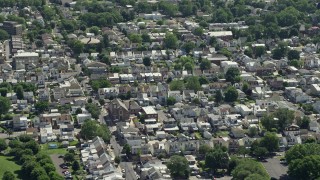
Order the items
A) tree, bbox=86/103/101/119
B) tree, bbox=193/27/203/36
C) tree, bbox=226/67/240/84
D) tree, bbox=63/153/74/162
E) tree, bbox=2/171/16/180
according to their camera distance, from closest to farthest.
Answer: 1. tree, bbox=2/171/16/180
2. tree, bbox=63/153/74/162
3. tree, bbox=86/103/101/119
4. tree, bbox=226/67/240/84
5. tree, bbox=193/27/203/36

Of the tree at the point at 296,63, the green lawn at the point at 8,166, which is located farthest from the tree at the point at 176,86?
the green lawn at the point at 8,166

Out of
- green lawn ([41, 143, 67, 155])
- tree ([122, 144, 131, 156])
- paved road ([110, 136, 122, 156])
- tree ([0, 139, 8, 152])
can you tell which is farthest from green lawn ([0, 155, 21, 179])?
tree ([122, 144, 131, 156])

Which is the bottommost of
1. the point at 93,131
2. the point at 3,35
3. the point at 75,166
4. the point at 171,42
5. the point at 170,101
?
the point at 75,166

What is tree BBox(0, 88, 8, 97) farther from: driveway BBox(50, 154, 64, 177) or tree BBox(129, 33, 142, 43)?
tree BBox(129, 33, 142, 43)

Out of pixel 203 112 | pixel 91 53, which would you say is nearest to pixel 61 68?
pixel 91 53

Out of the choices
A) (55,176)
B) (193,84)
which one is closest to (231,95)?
(193,84)

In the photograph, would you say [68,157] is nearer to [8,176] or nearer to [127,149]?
[127,149]

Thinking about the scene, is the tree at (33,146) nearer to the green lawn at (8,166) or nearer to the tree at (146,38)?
the green lawn at (8,166)
